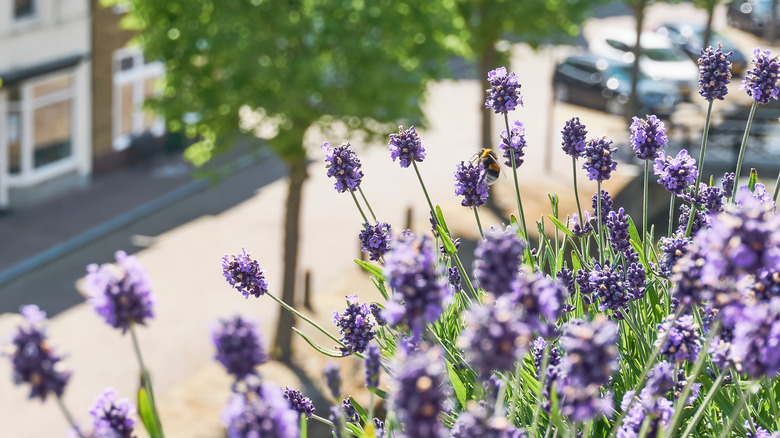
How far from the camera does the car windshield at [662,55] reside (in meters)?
31.3

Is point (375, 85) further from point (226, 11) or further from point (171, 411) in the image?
point (171, 411)

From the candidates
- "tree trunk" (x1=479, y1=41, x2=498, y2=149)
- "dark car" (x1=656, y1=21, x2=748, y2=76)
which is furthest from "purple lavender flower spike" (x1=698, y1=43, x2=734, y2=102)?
"dark car" (x1=656, y1=21, x2=748, y2=76)

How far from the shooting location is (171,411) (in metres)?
14.2

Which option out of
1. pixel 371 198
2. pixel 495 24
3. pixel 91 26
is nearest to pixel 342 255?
pixel 371 198

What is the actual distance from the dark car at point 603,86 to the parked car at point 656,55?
50cm

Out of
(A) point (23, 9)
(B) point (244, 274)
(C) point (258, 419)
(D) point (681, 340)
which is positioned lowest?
(A) point (23, 9)

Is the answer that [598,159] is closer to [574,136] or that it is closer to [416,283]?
[574,136]

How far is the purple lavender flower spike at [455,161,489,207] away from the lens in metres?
4.86

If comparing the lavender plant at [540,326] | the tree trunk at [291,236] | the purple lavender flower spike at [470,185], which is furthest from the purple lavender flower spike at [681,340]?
the tree trunk at [291,236]

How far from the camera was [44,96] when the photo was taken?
22.4 meters

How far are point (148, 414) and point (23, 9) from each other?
20138 mm

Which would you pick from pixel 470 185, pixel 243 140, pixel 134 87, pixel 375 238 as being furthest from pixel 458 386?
pixel 134 87

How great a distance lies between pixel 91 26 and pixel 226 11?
1033cm

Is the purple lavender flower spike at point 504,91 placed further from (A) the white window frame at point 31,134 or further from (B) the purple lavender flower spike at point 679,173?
(A) the white window frame at point 31,134
